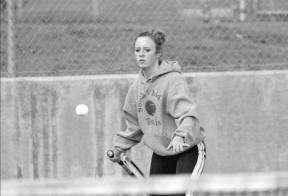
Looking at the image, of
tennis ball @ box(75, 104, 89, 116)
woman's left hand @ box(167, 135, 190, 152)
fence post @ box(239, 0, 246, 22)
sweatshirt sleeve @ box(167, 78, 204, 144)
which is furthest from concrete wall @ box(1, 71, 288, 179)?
woman's left hand @ box(167, 135, 190, 152)

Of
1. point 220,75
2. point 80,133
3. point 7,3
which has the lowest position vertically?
point 80,133

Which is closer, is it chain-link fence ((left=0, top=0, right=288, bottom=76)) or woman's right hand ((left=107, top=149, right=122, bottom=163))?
woman's right hand ((left=107, top=149, right=122, bottom=163))

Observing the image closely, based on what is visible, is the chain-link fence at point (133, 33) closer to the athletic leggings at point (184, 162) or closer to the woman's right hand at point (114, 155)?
the woman's right hand at point (114, 155)

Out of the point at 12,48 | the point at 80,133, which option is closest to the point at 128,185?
the point at 80,133

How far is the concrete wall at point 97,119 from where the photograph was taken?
22.3 ft

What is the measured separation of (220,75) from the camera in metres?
6.79

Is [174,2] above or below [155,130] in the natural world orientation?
above

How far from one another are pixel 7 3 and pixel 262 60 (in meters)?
2.57

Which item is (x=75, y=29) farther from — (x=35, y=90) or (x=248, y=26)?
(x=248, y=26)

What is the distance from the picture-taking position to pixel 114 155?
5.53m

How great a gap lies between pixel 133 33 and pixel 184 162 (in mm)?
2681

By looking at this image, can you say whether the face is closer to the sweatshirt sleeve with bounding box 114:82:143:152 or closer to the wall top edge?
the sweatshirt sleeve with bounding box 114:82:143:152

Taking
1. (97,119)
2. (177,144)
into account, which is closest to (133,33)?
(97,119)

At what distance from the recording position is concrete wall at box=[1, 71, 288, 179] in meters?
6.80
